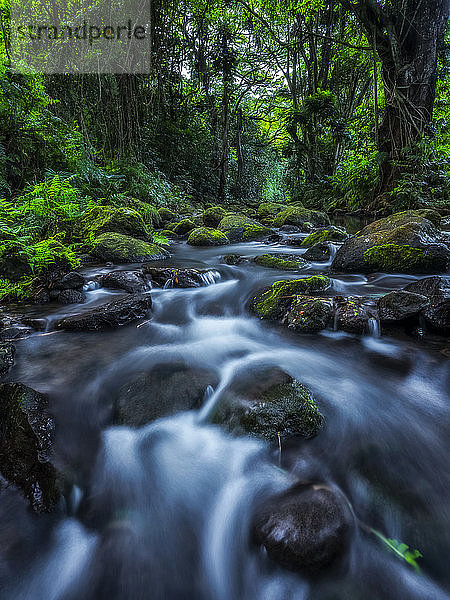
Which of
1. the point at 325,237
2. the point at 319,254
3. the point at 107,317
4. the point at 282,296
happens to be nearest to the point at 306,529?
the point at 282,296

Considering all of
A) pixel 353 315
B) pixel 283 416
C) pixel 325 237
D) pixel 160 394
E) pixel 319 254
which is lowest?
pixel 160 394

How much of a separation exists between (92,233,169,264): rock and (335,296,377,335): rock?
401cm

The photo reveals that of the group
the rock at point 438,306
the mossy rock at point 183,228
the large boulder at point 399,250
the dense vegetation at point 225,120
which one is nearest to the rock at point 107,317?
the dense vegetation at point 225,120

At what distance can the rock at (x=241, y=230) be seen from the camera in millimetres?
9023

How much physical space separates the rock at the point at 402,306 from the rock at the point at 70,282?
3791 millimetres

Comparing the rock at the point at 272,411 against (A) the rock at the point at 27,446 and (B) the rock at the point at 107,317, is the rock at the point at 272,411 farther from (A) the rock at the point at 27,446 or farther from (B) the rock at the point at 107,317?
(B) the rock at the point at 107,317

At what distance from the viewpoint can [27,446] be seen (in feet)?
5.78

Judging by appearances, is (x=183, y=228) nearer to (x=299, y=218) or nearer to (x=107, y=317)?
(x=299, y=218)

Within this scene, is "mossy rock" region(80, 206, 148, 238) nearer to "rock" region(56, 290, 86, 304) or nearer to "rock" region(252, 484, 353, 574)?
"rock" region(56, 290, 86, 304)

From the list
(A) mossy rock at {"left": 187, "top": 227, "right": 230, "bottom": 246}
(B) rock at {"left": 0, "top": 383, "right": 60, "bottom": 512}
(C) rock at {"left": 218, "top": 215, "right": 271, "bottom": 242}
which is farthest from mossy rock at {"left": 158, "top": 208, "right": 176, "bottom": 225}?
(B) rock at {"left": 0, "top": 383, "right": 60, "bottom": 512}

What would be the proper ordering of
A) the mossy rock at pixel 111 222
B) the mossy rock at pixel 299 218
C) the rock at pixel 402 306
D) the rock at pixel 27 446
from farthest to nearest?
the mossy rock at pixel 299 218 < the mossy rock at pixel 111 222 < the rock at pixel 402 306 < the rock at pixel 27 446

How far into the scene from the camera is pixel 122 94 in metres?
11.9

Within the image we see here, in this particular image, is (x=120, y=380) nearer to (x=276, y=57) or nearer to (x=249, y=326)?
Answer: (x=249, y=326)

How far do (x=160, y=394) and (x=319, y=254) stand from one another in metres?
4.64
